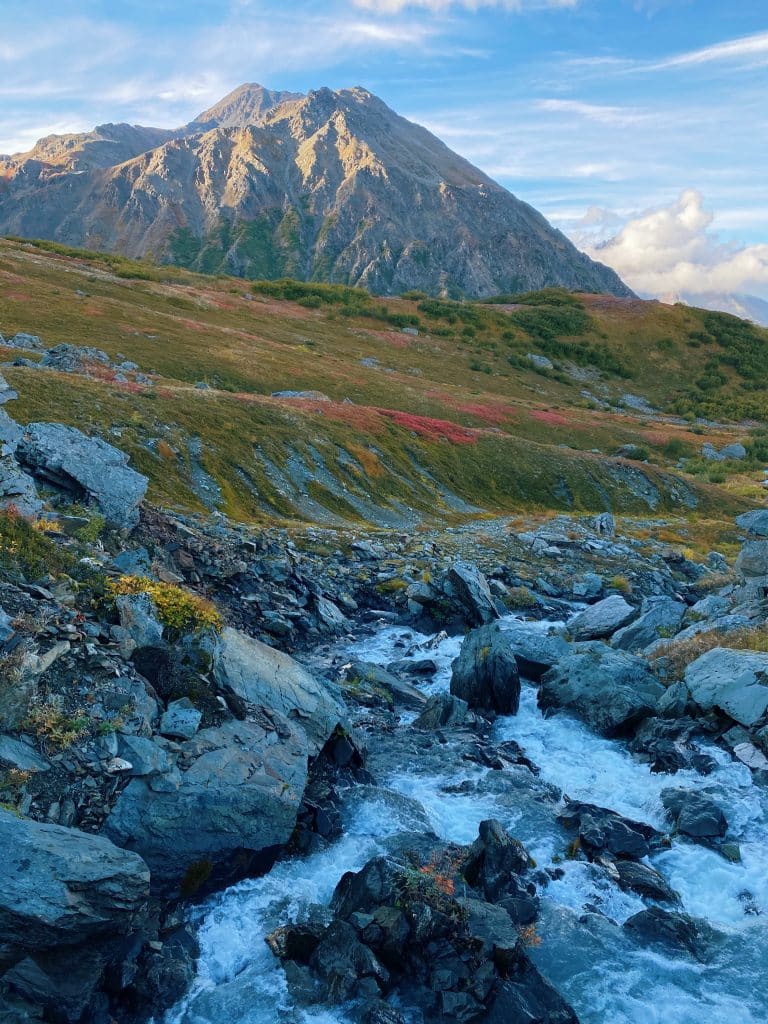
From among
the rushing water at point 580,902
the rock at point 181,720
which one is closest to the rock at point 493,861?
the rushing water at point 580,902

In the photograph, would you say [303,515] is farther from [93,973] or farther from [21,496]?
[93,973]

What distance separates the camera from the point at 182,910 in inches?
513

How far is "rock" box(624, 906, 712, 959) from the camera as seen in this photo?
13102 millimetres

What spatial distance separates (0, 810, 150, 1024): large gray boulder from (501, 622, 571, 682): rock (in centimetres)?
1763

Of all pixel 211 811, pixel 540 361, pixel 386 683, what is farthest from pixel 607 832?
pixel 540 361

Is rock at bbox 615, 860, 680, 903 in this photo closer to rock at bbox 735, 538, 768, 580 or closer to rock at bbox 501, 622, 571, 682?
rock at bbox 501, 622, 571, 682

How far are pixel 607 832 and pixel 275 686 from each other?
8694 mm

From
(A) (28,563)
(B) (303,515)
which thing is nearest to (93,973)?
(A) (28,563)

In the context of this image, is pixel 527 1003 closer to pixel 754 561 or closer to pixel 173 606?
pixel 173 606

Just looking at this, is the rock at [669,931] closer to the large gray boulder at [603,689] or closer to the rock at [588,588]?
the large gray boulder at [603,689]

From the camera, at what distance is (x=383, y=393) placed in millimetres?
80688

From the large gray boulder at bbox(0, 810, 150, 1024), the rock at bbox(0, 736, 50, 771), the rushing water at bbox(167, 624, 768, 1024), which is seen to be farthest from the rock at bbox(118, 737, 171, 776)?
the rushing water at bbox(167, 624, 768, 1024)

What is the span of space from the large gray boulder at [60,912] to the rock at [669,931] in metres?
9.41

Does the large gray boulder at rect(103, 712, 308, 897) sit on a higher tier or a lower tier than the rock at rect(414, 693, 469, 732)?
higher
